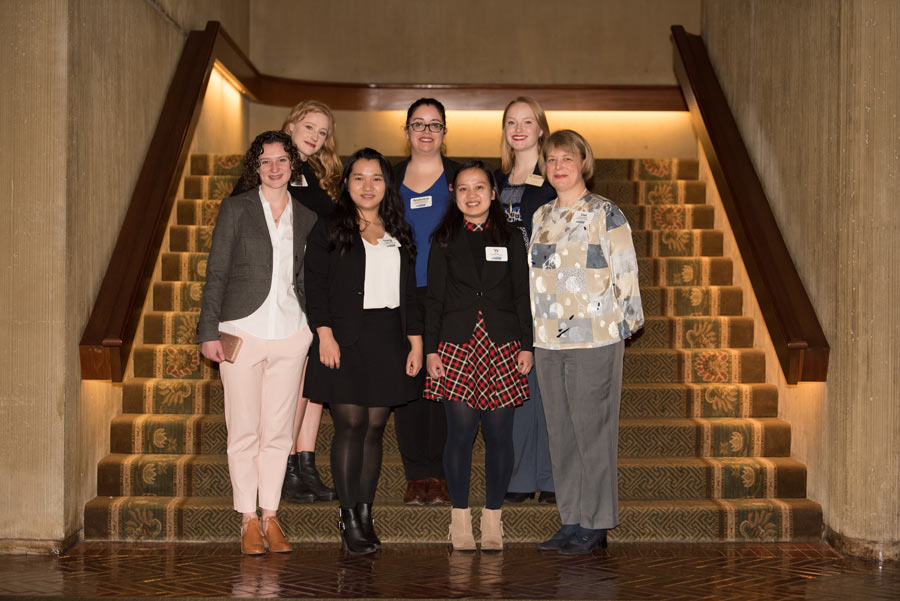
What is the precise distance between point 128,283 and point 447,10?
5.28 m

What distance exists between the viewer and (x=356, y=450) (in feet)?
13.0

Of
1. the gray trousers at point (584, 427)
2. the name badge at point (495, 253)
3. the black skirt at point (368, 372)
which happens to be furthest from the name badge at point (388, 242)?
the gray trousers at point (584, 427)

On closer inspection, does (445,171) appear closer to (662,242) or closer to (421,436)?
(421,436)

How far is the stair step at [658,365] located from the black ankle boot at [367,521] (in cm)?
140

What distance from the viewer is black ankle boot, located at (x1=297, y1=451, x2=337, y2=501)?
4.37 meters

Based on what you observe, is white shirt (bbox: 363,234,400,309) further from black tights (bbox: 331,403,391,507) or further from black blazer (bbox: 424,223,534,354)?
black tights (bbox: 331,403,391,507)

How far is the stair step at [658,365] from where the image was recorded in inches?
199

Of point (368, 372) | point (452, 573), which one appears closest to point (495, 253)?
point (368, 372)

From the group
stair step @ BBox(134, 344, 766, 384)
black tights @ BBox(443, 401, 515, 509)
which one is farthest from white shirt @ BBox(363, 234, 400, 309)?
stair step @ BBox(134, 344, 766, 384)

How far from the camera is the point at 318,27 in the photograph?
8.84 meters

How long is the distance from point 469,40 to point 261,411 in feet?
18.6

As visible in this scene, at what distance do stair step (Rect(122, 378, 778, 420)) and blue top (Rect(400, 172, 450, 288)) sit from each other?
43.4 inches

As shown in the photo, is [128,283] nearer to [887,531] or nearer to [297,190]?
[297,190]

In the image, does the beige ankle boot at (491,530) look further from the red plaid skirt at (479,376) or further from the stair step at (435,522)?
the red plaid skirt at (479,376)
